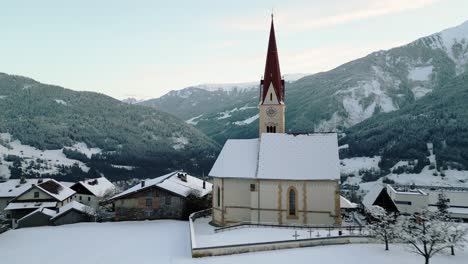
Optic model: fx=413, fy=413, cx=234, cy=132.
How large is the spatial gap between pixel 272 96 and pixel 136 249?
28.6 m

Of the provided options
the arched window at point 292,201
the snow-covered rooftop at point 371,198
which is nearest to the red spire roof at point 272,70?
the arched window at point 292,201

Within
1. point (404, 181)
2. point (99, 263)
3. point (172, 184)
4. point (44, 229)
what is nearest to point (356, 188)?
point (404, 181)

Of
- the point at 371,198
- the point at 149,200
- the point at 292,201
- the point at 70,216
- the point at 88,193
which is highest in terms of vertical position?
the point at 292,201

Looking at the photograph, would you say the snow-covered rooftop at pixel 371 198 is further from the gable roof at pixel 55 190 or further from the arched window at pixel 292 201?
the gable roof at pixel 55 190

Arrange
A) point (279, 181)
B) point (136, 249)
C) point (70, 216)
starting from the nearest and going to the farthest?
point (136, 249) < point (279, 181) < point (70, 216)

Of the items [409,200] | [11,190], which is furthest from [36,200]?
[409,200]

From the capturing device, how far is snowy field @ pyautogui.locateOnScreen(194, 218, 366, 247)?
119 feet

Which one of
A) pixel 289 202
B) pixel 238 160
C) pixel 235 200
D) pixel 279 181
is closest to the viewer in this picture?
pixel 289 202

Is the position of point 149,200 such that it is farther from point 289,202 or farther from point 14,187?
point 14,187

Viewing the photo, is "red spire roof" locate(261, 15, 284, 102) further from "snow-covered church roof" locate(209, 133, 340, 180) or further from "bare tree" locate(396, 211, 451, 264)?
"bare tree" locate(396, 211, 451, 264)

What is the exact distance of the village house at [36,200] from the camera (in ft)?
247

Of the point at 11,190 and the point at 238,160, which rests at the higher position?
the point at 238,160

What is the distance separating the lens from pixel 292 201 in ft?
147

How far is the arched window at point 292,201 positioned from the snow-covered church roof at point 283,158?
57.6 inches
